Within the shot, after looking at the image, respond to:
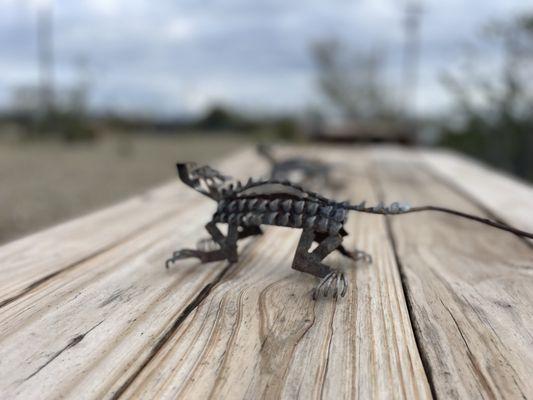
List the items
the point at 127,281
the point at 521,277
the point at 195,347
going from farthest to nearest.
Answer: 1. the point at 521,277
2. the point at 127,281
3. the point at 195,347

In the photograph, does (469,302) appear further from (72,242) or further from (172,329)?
(72,242)

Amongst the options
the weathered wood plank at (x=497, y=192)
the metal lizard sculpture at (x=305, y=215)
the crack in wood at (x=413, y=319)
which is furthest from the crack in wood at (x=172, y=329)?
the weathered wood plank at (x=497, y=192)

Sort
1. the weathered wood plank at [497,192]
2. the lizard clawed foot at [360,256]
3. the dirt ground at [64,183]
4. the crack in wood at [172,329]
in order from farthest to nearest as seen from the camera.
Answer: the dirt ground at [64,183], the weathered wood plank at [497,192], the lizard clawed foot at [360,256], the crack in wood at [172,329]

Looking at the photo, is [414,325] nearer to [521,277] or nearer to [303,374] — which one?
[303,374]

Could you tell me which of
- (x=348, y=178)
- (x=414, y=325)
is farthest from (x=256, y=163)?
(x=414, y=325)

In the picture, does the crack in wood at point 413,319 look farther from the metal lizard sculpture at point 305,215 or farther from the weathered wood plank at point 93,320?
the weathered wood plank at point 93,320

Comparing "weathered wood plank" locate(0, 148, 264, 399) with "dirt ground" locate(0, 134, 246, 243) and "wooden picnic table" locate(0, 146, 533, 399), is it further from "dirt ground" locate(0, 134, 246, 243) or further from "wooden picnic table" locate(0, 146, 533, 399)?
"dirt ground" locate(0, 134, 246, 243)
